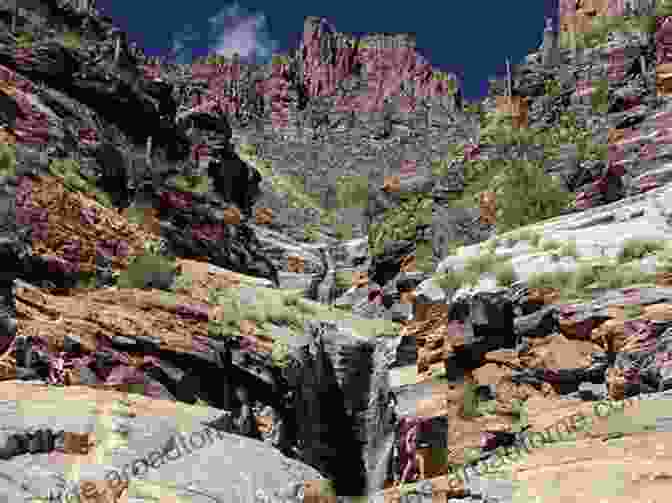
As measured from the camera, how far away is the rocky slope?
9453 millimetres

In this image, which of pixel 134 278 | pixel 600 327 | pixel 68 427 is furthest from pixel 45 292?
pixel 600 327

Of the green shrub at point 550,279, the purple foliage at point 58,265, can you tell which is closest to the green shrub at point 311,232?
the purple foliage at point 58,265

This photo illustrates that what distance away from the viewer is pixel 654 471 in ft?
22.2

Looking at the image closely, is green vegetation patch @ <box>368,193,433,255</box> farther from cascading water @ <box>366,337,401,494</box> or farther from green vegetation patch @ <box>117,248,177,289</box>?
green vegetation patch @ <box>117,248,177,289</box>

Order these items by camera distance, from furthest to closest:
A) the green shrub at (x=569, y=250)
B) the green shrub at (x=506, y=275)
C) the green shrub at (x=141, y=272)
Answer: the green shrub at (x=141, y=272) → the green shrub at (x=506, y=275) → the green shrub at (x=569, y=250)

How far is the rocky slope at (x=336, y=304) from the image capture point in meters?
9.45

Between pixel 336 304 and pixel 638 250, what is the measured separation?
28714 millimetres

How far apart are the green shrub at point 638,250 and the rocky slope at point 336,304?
0.05 m

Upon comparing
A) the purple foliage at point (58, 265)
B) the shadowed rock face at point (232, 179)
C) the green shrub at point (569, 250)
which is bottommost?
the green shrub at point (569, 250)

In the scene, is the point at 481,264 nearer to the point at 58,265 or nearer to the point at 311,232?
the point at 58,265

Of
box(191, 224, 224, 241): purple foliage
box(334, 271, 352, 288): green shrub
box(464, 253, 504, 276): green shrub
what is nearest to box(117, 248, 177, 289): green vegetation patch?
box(191, 224, 224, 241): purple foliage

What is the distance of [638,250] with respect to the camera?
45.2 feet

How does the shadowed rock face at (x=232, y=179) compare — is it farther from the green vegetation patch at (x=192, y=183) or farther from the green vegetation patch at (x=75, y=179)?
the green vegetation patch at (x=75, y=179)

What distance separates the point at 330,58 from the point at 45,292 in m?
109
